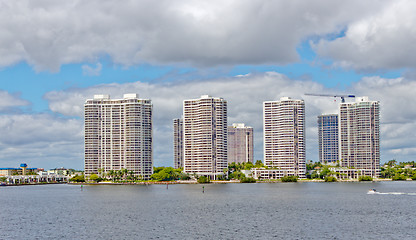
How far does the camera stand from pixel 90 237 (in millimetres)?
101250

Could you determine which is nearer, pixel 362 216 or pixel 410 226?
pixel 410 226

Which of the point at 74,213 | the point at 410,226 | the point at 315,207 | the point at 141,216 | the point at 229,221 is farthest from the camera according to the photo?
the point at 315,207

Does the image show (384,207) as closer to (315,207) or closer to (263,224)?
(315,207)

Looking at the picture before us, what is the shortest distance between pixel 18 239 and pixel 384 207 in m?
104

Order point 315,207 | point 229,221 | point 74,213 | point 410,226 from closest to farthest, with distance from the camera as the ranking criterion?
point 410,226 < point 229,221 < point 74,213 < point 315,207

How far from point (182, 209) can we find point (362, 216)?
51.9 metres

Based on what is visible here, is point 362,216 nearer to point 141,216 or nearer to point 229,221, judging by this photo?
point 229,221

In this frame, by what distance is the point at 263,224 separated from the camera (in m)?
119

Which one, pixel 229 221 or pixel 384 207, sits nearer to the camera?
pixel 229 221

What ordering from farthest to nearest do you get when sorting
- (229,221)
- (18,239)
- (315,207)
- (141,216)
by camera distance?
(315,207)
(141,216)
(229,221)
(18,239)

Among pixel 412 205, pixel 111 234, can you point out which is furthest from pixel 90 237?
pixel 412 205

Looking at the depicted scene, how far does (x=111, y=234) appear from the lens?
105438mm

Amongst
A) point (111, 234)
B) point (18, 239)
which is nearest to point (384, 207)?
point (111, 234)

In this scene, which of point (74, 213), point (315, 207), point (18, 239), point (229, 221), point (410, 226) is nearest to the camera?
point (18, 239)
